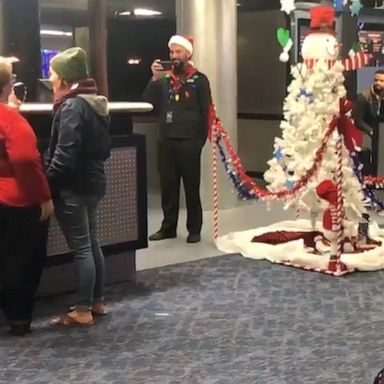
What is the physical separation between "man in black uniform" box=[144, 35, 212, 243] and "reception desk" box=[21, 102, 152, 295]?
4.63 ft

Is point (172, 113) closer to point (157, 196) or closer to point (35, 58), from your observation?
point (35, 58)

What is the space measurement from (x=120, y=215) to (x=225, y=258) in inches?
47.2

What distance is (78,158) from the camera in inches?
168

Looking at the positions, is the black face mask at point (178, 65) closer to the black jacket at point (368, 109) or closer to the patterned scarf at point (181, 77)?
the patterned scarf at point (181, 77)

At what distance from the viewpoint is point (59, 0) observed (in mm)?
11320

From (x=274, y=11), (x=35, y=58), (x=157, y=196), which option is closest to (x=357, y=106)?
(x=274, y=11)

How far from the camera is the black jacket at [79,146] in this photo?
13.8 ft

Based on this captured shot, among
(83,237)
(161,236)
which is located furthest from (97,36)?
(83,237)

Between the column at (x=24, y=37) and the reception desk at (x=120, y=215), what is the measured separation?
1684 millimetres

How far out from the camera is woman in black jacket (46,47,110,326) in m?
4.23

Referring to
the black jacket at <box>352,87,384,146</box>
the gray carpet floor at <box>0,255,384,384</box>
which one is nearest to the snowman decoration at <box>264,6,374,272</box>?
the gray carpet floor at <box>0,255,384,384</box>

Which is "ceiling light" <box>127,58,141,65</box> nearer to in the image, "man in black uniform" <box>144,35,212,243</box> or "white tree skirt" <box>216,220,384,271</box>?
"man in black uniform" <box>144,35,212,243</box>

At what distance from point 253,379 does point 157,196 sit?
19.1 feet

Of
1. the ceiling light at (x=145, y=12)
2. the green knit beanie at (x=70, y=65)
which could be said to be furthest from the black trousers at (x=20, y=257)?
the ceiling light at (x=145, y=12)
